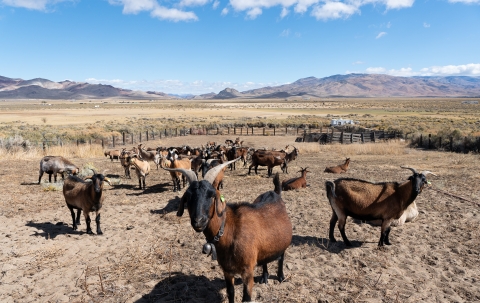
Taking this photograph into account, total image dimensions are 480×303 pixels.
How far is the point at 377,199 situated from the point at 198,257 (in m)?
4.44

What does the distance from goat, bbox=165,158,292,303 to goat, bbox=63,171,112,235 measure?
5.04 metres

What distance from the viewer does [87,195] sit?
9.13 metres

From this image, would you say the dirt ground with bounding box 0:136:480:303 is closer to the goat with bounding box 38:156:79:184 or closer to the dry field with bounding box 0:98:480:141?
the goat with bounding box 38:156:79:184

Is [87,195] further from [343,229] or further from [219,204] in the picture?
[343,229]

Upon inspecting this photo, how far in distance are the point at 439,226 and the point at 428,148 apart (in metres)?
23.8

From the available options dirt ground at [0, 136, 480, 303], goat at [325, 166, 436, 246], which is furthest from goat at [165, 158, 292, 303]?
goat at [325, 166, 436, 246]

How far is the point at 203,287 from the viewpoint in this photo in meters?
6.18

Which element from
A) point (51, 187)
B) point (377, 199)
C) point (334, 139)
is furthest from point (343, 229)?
point (334, 139)

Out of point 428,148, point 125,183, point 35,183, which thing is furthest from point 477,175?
point 35,183

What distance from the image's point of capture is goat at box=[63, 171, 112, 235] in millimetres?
8828

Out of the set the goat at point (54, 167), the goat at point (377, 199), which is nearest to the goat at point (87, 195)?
the goat at point (377, 199)

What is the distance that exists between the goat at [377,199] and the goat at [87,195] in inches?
237

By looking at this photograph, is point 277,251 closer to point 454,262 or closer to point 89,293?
point 89,293

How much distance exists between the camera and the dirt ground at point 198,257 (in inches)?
239
